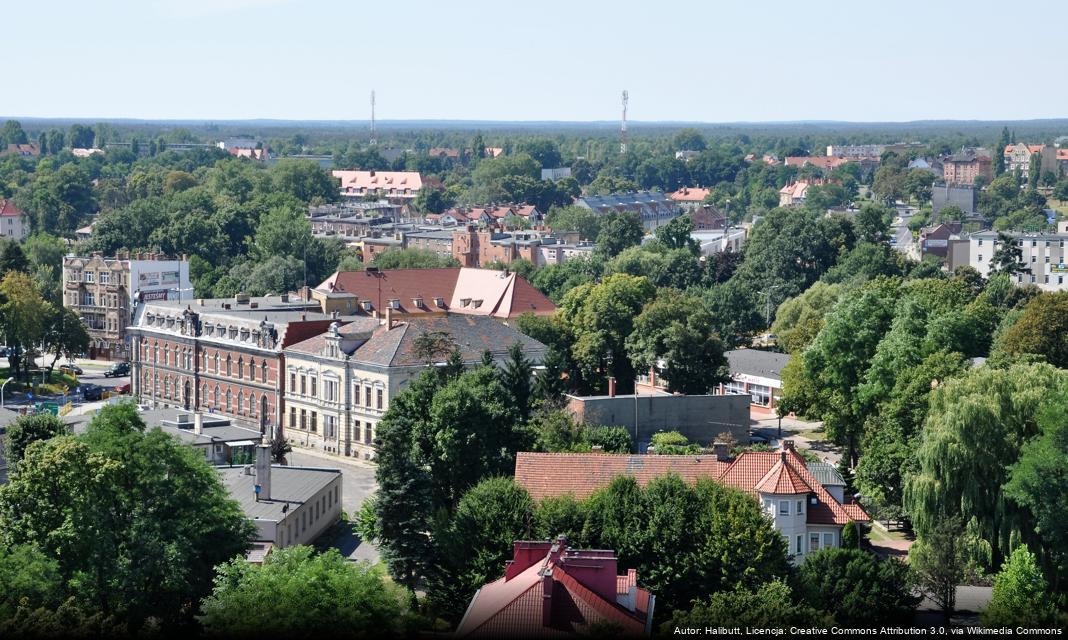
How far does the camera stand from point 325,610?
33.0 metres

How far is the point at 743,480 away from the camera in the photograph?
43.2m

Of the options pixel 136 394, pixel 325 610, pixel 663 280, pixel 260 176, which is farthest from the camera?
pixel 260 176

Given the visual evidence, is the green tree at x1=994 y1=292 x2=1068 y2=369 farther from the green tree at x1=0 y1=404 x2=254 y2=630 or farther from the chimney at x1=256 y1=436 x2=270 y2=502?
the green tree at x1=0 y1=404 x2=254 y2=630

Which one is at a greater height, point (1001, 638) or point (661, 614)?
point (1001, 638)

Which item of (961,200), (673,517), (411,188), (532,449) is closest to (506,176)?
(411,188)

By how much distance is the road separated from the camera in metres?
47.7

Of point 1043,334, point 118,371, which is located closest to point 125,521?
point 1043,334

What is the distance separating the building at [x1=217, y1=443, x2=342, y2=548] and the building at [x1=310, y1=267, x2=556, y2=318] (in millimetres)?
22647

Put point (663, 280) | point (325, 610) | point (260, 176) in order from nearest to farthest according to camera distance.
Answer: point (325, 610)
point (663, 280)
point (260, 176)

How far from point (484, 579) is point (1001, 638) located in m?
13.7

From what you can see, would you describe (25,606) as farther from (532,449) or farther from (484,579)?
(532,449)

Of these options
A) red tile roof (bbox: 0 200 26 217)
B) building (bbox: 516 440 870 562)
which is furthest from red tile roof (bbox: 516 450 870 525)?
red tile roof (bbox: 0 200 26 217)

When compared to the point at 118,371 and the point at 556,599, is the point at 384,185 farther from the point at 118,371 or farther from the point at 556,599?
the point at 556,599

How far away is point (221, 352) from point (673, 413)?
18.0 meters
